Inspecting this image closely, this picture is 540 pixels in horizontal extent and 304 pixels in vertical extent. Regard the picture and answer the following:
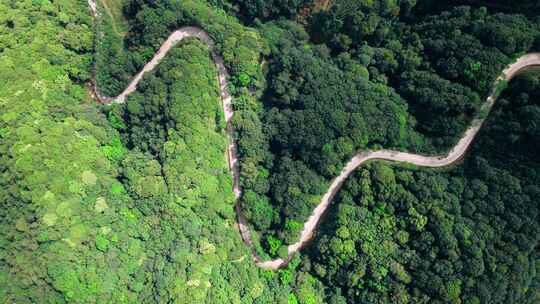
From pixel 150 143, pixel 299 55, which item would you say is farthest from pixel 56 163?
pixel 299 55

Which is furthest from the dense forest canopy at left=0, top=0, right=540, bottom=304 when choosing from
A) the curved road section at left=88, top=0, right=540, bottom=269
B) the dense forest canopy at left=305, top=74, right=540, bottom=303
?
the curved road section at left=88, top=0, right=540, bottom=269

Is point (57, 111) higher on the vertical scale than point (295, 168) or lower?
lower

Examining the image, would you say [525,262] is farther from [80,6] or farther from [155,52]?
[80,6]

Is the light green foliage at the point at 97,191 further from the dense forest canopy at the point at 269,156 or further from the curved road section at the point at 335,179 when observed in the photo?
the curved road section at the point at 335,179

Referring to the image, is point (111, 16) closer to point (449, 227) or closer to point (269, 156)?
point (269, 156)

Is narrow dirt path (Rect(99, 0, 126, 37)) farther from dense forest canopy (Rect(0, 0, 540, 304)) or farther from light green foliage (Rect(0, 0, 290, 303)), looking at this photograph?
light green foliage (Rect(0, 0, 290, 303))
